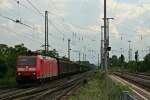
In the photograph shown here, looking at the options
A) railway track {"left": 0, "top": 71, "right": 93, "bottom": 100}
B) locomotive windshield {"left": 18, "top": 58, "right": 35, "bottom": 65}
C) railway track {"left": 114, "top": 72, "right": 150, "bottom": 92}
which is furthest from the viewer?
railway track {"left": 114, "top": 72, "right": 150, "bottom": 92}

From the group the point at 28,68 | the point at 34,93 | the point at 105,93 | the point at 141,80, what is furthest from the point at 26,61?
the point at 141,80

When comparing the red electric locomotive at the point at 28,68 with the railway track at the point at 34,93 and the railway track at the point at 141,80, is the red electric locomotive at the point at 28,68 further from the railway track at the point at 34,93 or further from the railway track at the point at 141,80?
the railway track at the point at 141,80

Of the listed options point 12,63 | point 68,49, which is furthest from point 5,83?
point 68,49

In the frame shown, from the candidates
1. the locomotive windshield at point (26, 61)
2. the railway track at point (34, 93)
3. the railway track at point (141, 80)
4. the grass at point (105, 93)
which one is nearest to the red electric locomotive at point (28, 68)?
the locomotive windshield at point (26, 61)

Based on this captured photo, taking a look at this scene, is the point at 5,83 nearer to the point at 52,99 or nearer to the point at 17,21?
the point at 17,21

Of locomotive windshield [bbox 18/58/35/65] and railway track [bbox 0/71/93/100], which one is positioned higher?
locomotive windshield [bbox 18/58/35/65]

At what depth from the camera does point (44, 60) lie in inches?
1930

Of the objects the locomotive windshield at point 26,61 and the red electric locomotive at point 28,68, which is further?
the locomotive windshield at point 26,61

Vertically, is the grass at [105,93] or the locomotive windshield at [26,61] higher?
the locomotive windshield at [26,61]

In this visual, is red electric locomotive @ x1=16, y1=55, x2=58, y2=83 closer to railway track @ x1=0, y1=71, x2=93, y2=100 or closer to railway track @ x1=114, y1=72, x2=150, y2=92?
railway track @ x1=0, y1=71, x2=93, y2=100

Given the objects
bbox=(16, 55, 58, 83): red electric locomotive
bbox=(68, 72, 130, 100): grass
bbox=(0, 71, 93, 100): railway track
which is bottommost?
bbox=(0, 71, 93, 100): railway track

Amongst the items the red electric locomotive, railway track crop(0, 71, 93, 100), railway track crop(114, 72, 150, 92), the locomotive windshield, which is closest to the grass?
railway track crop(0, 71, 93, 100)

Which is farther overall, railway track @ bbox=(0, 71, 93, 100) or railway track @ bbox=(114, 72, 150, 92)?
railway track @ bbox=(114, 72, 150, 92)

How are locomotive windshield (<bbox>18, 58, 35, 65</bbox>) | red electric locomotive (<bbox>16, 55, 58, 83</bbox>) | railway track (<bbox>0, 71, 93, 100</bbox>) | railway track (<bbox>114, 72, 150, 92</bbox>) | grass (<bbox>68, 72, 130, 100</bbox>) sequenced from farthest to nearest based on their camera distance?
railway track (<bbox>114, 72, 150, 92</bbox>) → locomotive windshield (<bbox>18, 58, 35, 65</bbox>) → red electric locomotive (<bbox>16, 55, 58, 83</bbox>) → railway track (<bbox>0, 71, 93, 100</bbox>) → grass (<bbox>68, 72, 130, 100</bbox>)
